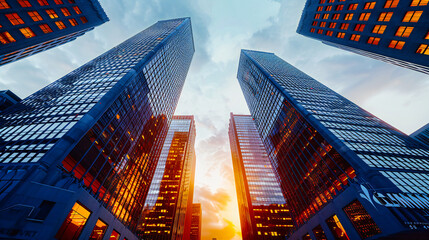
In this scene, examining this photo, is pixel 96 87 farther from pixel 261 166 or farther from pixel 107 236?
pixel 261 166

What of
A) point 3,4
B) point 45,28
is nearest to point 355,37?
point 3,4

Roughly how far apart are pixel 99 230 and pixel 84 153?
14.0m

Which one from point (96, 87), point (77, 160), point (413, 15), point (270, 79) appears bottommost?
point (77, 160)

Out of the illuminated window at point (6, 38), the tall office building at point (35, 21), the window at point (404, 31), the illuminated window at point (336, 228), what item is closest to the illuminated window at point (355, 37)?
the window at point (404, 31)

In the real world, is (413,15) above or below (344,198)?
above

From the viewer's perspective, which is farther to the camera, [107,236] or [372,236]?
[107,236]

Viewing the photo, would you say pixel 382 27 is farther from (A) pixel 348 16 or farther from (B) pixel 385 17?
(A) pixel 348 16

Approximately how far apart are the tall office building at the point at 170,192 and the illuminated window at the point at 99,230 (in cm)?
6579

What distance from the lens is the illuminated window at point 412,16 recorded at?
25.0 meters

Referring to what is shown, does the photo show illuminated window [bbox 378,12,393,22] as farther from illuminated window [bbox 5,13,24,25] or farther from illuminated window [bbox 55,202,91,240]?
illuminated window [bbox 5,13,24,25]

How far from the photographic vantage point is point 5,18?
29094 millimetres

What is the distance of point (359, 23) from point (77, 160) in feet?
206

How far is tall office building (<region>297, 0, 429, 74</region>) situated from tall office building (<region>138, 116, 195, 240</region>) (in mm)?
111250

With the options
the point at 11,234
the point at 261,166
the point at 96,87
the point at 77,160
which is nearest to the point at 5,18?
the point at 96,87
